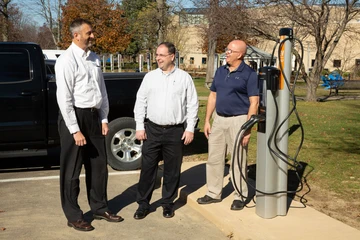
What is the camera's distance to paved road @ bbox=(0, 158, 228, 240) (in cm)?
475

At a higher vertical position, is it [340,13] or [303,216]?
[340,13]

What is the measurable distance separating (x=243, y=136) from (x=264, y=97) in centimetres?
50

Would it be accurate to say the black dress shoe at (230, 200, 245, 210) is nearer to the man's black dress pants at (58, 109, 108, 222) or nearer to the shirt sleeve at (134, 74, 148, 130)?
the shirt sleeve at (134, 74, 148, 130)

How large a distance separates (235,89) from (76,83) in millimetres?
1658

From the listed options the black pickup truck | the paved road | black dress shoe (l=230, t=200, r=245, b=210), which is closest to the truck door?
the black pickup truck

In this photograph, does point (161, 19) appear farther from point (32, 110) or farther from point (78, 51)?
point (78, 51)

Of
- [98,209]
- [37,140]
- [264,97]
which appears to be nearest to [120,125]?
[37,140]

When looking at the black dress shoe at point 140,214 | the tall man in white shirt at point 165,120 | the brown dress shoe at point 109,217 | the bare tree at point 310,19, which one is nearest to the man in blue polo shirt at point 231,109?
the tall man in white shirt at point 165,120

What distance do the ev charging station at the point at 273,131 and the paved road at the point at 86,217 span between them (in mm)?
644

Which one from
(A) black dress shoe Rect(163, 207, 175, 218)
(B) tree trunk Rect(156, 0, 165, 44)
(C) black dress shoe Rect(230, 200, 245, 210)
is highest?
(B) tree trunk Rect(156, 0, 165, 44)

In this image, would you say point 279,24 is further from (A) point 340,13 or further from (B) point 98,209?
(B) point 98,209

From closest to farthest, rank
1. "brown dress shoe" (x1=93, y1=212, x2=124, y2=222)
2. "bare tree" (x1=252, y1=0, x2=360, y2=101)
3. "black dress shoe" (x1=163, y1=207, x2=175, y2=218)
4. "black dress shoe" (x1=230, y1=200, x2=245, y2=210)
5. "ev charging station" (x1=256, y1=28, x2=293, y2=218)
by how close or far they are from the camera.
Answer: "ev charging station" (x1=256, y1=28, x2=293, y2=218) < "brown dress shoe" (x1=93, y1=212, x2=124, y2=222) < "black dress shoe" (x1=230, y1=200, x2=245, y2=210) < "black dress shoe" (x1=163, y1=207, x2=175, y2=218) < "bare tree" (x1=252, y1=0, x2=360, y2=101)

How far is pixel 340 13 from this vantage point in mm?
19547

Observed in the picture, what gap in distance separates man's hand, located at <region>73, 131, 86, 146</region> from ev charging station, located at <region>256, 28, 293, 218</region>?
1.77 metres
